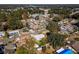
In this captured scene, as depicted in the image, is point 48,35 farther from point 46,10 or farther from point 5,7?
point 5,7

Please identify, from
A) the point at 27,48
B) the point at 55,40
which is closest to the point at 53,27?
the point at 55,40

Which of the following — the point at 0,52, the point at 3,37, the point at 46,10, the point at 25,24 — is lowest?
the point at 0,52

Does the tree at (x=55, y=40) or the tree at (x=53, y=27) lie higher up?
the tree at (x=53, y=27)

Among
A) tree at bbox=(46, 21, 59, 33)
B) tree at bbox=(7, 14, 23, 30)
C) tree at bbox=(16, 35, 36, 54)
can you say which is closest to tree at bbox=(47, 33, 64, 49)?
tree at bbox=(46, 21, 59, 33)

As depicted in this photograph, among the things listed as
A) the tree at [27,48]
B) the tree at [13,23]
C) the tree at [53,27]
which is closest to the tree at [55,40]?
the tree at [53,27]

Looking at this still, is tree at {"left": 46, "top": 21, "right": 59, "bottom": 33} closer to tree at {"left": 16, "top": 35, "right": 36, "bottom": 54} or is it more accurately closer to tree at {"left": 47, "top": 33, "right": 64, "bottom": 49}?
tree at {"left": 47, "top": 33, "right": 64, "bottom": 49}

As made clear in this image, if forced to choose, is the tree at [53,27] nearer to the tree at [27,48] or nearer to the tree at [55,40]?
the tree at [55,40]

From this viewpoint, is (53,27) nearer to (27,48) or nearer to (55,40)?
(55,40)

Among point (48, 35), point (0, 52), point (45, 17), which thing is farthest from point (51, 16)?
point (0, 52)
